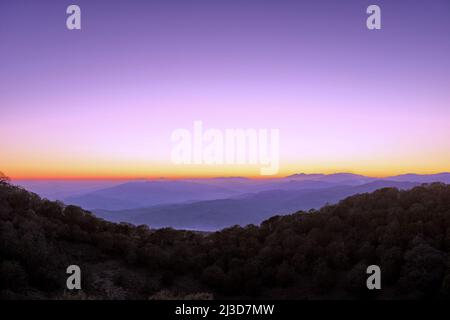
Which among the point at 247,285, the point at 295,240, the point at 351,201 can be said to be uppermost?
the point at 351,201

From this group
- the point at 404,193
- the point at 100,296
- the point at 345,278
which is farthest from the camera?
the point at 404,193

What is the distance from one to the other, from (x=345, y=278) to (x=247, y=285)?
172 inches

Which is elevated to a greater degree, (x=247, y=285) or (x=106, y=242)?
(x=106, y=242)

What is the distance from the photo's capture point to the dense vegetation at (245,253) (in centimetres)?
1557

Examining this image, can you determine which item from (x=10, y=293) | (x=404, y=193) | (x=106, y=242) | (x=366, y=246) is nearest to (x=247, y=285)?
(x=366, y=246)

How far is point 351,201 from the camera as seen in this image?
24.2 meters

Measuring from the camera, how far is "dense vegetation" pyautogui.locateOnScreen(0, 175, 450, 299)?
15570mm

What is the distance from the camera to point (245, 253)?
2027 centimetres
